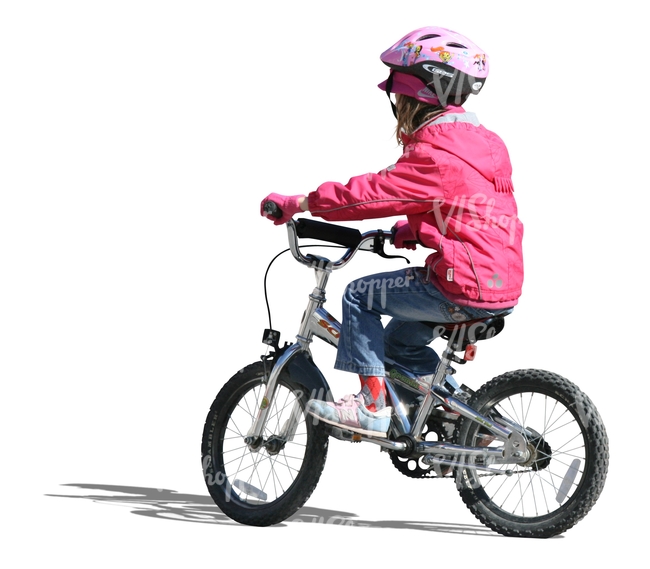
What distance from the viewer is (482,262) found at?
8.35m

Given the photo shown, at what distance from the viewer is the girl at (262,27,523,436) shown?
329 inches

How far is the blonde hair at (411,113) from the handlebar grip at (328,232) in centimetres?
63

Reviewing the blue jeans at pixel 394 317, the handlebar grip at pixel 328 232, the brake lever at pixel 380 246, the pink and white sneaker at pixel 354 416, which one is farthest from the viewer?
the brake lever at pixel 380 246

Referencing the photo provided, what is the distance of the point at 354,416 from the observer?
8773 mm

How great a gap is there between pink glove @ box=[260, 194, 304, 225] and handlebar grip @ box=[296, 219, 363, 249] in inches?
6.7

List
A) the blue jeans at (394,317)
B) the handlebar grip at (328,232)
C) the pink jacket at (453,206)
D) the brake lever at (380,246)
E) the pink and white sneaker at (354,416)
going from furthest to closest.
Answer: the brake lever at (380,246) < the handlebar grip at (328,232) < the pink and white sneaker at (354,416) < the blue jeans at (394,317) < the pink jacket at (453,206)

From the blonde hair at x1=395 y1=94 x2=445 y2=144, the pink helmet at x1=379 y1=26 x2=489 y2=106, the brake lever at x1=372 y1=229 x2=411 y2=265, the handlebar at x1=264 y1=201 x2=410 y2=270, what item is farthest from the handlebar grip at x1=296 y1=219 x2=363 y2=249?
the pink helmet at x1=379 y1=26 x2=489 y2=106

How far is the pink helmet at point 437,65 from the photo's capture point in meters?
8.52

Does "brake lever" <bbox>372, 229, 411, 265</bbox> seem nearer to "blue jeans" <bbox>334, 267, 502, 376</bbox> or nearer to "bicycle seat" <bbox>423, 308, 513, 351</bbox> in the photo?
"blue jeans" <bbox>334, 267, 502, 376</bbox>

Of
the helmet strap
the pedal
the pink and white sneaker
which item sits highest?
the helmet strap

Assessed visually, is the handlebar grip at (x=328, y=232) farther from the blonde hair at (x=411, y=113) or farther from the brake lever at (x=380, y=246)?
the blonde hair at (x=411, y=113)

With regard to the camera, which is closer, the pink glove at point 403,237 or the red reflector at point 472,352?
the red reflector at point 472,352

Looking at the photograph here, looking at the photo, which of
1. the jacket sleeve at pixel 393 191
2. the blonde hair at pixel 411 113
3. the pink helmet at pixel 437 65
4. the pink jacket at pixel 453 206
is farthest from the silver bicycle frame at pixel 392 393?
the pink helmet at pixel 437 65

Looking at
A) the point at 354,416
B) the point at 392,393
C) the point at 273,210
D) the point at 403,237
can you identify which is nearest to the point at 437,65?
the point at 403,237
